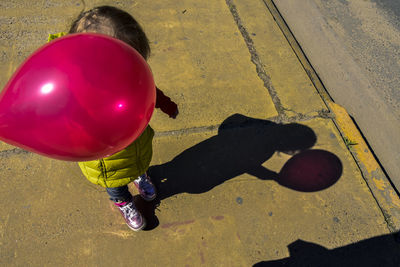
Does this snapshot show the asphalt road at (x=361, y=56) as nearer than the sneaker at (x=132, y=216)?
No

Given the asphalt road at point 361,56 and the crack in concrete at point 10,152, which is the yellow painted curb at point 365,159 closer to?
the asphalt road at point 361,56

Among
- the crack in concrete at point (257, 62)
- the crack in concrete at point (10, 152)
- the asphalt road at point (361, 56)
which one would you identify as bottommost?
the crack in concrete at point (10, 152)

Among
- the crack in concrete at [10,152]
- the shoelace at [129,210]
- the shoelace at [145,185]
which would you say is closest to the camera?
the shoelace at [129,210]

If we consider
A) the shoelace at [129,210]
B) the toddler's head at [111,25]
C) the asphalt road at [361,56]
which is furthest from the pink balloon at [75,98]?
the asphalt road at [361,56]

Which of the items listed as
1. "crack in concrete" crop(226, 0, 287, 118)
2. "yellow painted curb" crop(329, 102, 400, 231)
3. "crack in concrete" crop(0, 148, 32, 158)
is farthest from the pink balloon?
"yellow painted curb" crop(329, 102, 400, 231)

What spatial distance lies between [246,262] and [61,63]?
58.7 inches

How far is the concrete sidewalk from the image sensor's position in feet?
6.01

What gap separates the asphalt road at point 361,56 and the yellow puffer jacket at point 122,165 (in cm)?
199

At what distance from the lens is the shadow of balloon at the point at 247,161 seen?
2.11 meters

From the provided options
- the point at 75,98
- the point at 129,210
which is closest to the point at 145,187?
the point at 129,210

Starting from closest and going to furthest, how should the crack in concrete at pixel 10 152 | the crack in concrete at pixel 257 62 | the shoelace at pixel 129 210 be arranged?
1. the shoelace at pixel 129 210
2. the crack in concrete at pixel 10 152
3. the crack in concrete at pixel 257 62

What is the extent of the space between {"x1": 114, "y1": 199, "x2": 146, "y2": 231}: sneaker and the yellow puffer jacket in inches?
11.2

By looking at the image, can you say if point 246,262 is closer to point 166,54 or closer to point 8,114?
point 8,114

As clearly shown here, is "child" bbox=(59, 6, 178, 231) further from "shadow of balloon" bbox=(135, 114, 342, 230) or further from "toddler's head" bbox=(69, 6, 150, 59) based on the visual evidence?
"shadow of balloon" bbox=(135, 114, 342, 230)
